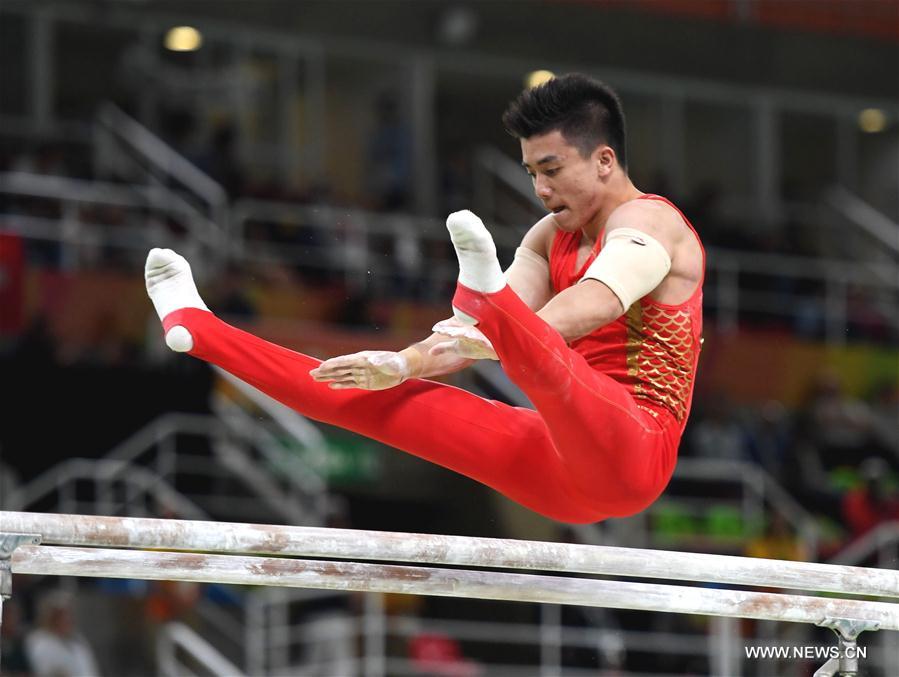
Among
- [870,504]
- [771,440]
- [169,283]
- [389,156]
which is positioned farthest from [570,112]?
[389,156]

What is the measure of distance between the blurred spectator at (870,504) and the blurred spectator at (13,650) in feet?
21.4

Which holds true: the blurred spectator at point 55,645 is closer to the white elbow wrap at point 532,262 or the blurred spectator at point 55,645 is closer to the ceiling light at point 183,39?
the white elbow wrap at point 532,262

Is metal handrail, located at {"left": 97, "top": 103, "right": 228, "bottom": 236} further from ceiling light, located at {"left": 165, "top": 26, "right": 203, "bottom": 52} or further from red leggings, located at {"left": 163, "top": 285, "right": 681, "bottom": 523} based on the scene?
red leggings, located at {"left": 163, "top": 285, "right": 681, "bottom": 523}

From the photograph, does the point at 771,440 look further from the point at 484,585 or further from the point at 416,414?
the point at 484,585

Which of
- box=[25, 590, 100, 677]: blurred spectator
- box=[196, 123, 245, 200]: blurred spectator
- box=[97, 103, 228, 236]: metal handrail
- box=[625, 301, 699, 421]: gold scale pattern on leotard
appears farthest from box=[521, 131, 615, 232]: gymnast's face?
box=[196, 123, 245, 200]: blurred spectator

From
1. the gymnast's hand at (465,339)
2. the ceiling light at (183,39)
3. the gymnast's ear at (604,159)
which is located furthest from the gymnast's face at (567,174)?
the ceiling light at (183,39)

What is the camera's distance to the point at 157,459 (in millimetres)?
12508

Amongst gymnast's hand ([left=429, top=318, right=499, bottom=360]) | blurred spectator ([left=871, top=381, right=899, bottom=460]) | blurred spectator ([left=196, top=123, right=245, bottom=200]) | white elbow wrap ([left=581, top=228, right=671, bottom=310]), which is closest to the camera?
gymnast's hand ([left=429, top=318, right=499, bottom=360])

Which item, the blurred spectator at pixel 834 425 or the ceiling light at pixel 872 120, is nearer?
the blurred spectator at pixel 834 425

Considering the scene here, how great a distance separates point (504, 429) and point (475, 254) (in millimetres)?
943

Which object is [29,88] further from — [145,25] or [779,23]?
[779,23]

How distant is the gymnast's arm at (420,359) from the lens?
4.80 meters

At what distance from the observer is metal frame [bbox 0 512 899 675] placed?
177 inches

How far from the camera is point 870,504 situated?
529 inches
